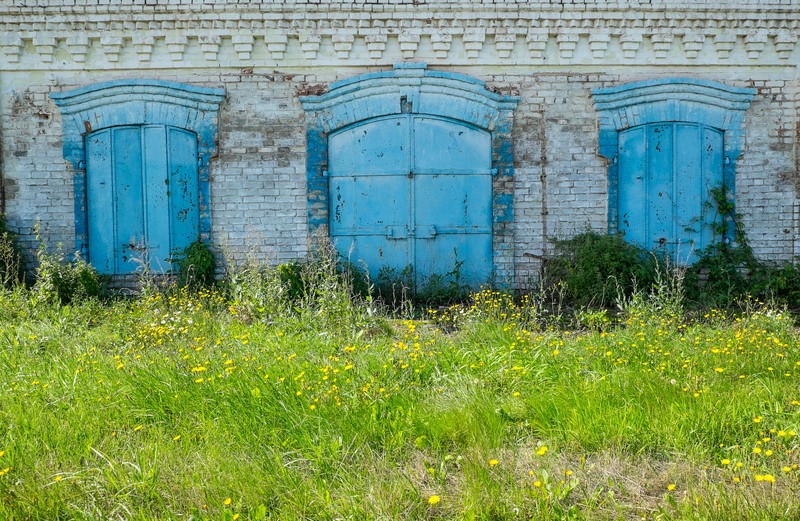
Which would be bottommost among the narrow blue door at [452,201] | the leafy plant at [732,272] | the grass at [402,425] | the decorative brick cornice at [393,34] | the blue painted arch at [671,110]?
the grass at [402,425]

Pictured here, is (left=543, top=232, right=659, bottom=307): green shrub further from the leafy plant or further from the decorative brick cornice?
the decorative brick cornice

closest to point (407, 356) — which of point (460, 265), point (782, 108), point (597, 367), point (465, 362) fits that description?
point (465, 362)

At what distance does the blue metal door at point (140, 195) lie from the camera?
28.0 feet

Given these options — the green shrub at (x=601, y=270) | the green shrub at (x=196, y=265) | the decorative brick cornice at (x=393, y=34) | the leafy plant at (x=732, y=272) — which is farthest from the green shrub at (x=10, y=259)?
the leafy plant at (x=732, y=272)

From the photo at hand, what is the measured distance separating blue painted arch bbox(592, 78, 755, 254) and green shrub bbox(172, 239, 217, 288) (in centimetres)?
474

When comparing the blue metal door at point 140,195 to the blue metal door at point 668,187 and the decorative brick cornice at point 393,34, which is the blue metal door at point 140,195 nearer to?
the decorative brick cornice at point 393,34

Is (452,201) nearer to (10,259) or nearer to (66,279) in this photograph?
(66,279)

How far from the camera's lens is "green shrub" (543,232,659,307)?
25.8 feet

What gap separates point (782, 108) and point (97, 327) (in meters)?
7.91

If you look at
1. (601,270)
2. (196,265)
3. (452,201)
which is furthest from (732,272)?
(196,265)

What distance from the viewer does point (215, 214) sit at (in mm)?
8555

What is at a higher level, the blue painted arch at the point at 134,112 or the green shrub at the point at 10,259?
the blue painted arch at the point at 134,112

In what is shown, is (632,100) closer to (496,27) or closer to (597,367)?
(496,27)

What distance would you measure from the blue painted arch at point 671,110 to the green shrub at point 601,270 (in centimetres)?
58
